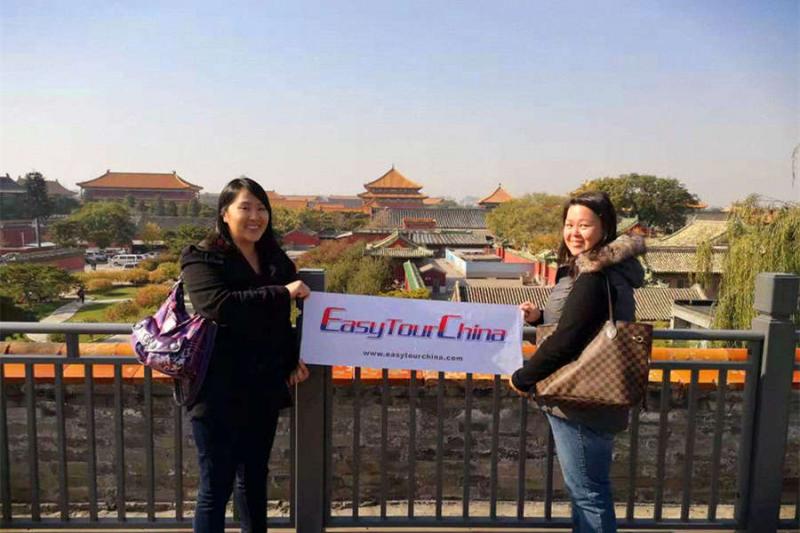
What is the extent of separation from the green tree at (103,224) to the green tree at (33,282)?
25.7 m

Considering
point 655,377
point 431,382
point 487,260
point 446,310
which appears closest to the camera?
point 446,310

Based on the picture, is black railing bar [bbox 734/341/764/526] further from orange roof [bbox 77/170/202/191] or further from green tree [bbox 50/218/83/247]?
orange roof [bbox 77/170/202/191]

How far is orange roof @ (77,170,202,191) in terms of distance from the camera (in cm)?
7669

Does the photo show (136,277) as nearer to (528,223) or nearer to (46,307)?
(46,307)

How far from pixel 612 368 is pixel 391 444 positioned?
7.39ft

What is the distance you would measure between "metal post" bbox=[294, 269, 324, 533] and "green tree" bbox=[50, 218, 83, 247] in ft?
179

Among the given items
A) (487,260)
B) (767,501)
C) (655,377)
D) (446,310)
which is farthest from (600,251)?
(487,260)

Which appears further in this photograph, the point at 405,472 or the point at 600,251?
the point at 405,472

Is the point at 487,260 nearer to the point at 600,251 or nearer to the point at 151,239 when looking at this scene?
the point at 151,239

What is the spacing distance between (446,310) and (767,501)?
60.6 inches

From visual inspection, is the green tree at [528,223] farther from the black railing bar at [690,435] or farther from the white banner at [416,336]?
the white banner at [416,336]

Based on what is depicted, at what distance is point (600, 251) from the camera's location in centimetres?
172

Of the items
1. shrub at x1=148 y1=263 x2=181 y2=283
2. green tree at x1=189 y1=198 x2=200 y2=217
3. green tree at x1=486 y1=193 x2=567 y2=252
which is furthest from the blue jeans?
green tree at x1=189 y1=198 x2=200 y2=217

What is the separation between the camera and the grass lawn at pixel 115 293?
99.9 ft
